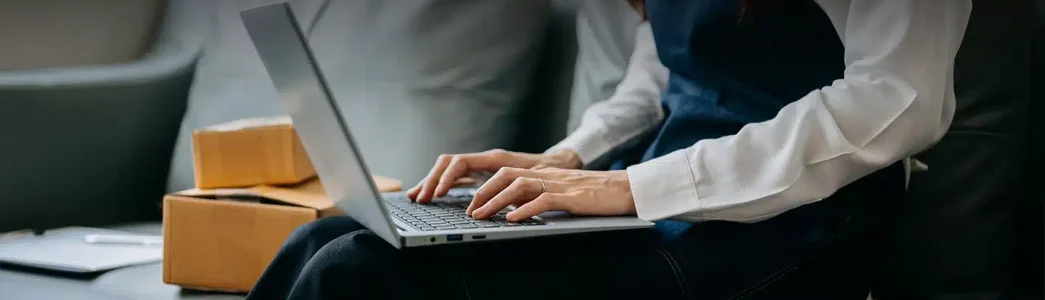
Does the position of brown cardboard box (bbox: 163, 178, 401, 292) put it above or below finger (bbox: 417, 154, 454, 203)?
below

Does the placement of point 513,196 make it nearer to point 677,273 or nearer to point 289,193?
point 677,273

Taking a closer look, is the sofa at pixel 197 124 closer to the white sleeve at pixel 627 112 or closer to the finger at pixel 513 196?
the white sleeve at pixel 627 112

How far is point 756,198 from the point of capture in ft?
2.79

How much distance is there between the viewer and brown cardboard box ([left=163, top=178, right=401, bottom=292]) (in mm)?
1164

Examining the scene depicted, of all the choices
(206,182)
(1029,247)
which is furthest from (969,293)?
(206,182)

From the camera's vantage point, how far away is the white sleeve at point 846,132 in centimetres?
85

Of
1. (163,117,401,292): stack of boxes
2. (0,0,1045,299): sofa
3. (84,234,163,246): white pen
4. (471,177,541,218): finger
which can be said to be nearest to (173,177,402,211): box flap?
(163,117,401,292): stack of boxes

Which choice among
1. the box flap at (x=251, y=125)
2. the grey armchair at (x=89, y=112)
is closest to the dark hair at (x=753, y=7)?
the box flap at (x=251, y=125)

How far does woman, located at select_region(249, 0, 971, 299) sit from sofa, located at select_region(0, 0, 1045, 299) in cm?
16

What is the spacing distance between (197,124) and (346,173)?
1.03 metres

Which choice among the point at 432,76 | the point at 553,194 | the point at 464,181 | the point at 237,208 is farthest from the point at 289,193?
the point at 553,194

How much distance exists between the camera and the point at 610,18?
1.40m

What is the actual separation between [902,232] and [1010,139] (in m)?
0.16

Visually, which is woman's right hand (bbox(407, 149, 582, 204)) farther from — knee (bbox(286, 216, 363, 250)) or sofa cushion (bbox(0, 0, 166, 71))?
sofa cushion (bbox(0, 0, 166, 71))
